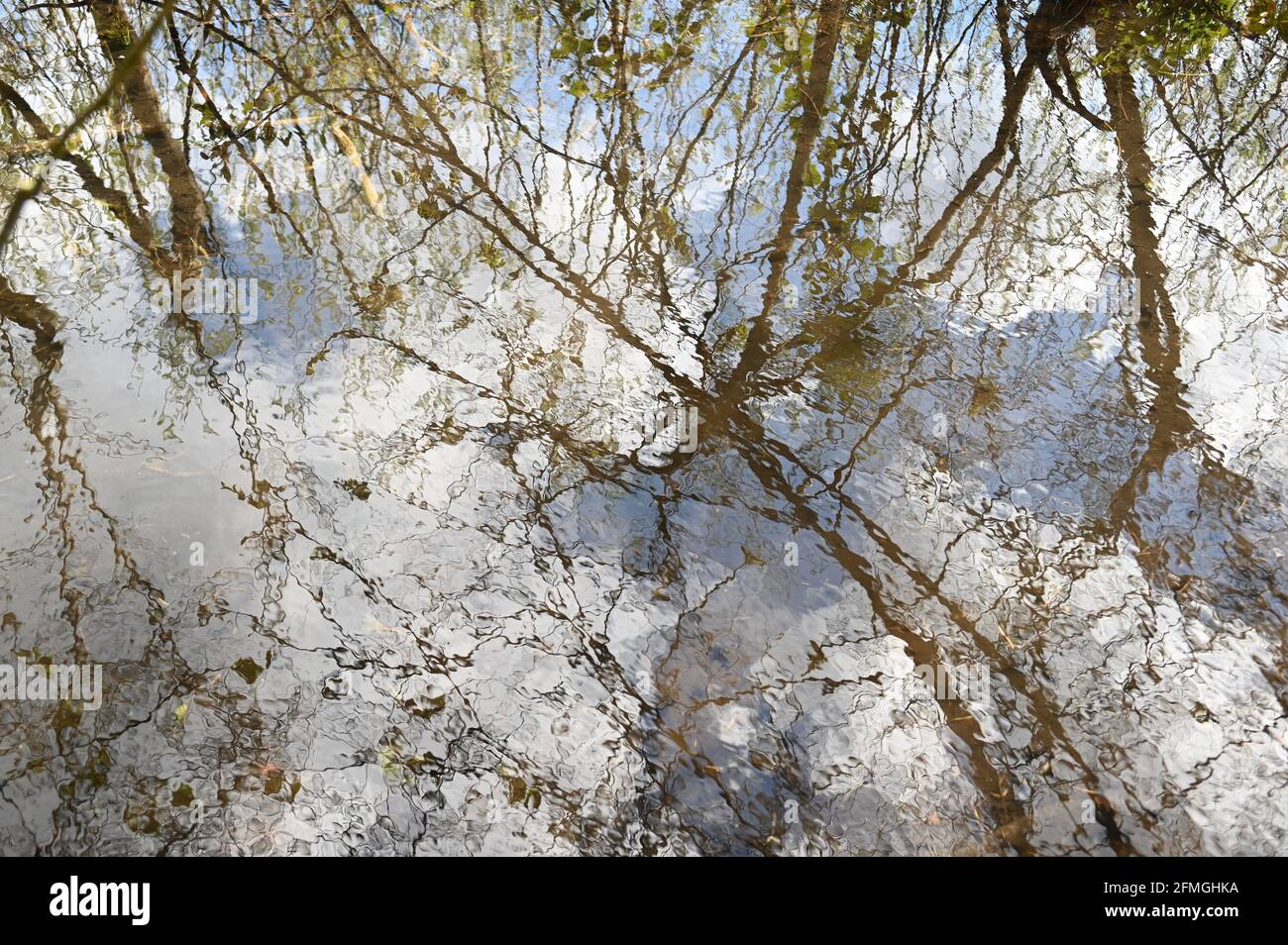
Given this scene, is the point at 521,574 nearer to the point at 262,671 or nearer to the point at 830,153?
the point at 262,671

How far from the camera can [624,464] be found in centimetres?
286

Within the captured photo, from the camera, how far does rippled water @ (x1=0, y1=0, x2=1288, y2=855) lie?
6.89 feet

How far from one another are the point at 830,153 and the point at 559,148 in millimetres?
1338

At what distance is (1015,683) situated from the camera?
2.34 metres

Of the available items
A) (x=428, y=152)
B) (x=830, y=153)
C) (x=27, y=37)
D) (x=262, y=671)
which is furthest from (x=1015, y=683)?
(x=27, y=37)

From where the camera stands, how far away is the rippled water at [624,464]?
210cm

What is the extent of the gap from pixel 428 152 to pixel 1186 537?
349 centimetres

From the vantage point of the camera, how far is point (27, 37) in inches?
186
